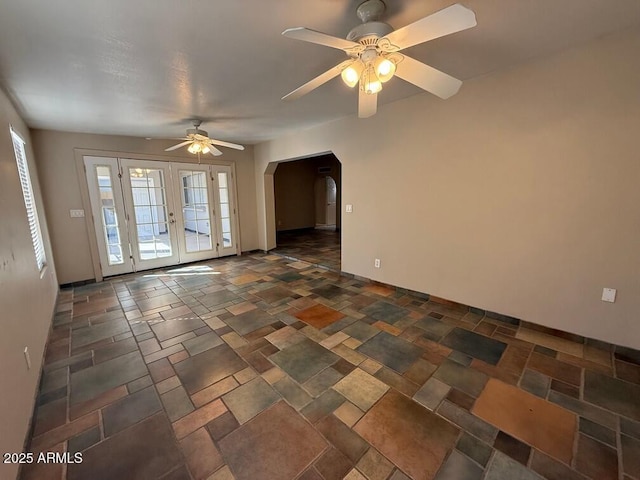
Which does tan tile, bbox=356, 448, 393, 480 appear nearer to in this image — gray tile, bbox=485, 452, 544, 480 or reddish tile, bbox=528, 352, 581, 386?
gray tile, bbox=485, 452, 544, 480

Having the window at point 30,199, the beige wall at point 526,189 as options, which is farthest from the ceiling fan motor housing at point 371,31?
the window at point 30,199

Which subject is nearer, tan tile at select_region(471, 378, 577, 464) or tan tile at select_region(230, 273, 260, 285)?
tan tile at select_region(471, 378, 577, 464)

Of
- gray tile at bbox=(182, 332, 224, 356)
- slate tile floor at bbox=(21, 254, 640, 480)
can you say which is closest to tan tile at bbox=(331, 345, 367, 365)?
slate tile floor at bbox=(21, 254, 640, 480)

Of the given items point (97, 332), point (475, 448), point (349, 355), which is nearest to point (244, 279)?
point (97, 332)

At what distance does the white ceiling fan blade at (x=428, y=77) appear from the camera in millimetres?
1648

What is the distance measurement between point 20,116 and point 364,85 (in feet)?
14.0

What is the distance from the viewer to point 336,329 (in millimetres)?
2783

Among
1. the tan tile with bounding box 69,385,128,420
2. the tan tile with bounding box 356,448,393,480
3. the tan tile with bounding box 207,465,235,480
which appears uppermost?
the tan tile with bounding box 356,448,393,480

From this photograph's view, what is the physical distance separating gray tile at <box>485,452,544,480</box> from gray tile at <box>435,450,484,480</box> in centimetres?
5

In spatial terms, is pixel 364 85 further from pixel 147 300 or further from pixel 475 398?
pixel 147 300

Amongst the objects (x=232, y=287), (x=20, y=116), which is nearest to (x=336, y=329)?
(x=232, y=287)

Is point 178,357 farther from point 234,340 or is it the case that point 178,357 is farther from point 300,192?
point 300,192

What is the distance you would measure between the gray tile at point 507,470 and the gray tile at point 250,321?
215cm

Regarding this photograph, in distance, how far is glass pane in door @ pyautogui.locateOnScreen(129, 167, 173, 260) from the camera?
15.7 feet
